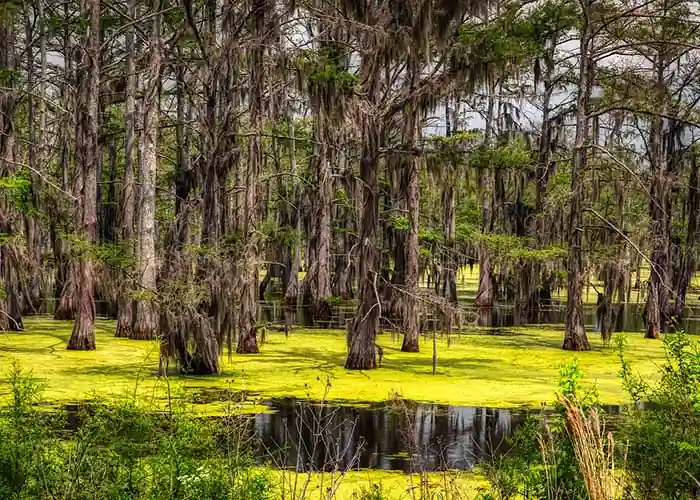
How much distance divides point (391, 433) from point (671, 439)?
5201mm

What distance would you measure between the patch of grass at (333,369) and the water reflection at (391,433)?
45cm

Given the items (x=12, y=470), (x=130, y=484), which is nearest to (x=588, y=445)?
(x=130, y=484)

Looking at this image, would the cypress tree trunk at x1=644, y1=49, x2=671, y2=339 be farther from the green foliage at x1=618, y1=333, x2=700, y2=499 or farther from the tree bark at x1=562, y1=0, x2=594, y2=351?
the green foliage at x1=618, y1=333, x2=700, y2=499

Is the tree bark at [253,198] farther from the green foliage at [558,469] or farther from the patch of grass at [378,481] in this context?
the green foliage at [558,469]

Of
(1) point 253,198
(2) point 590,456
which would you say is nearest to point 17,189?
(1) point 253,198

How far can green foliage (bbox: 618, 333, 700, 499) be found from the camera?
5.34 m

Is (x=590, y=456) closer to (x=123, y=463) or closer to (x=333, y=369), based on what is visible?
(x=123, y=463)

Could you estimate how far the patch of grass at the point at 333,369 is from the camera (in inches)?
492

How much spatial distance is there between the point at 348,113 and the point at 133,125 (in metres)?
7.92

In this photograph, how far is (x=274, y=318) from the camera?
25.4 meters

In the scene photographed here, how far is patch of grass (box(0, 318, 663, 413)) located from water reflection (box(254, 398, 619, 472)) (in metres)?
0.45

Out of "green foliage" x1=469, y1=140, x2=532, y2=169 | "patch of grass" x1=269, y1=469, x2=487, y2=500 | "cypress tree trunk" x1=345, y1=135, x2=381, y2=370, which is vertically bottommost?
"patch of grass" x1=269, y1=469, x2=487, y2=500

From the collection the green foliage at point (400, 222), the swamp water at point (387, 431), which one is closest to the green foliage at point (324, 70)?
the swamp water at point (387, 431)

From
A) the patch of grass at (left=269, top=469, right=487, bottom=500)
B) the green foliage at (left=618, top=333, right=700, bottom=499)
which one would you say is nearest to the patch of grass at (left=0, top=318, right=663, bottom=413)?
the patch of grass at (left=269, top=469, right=487, bottom=500)
